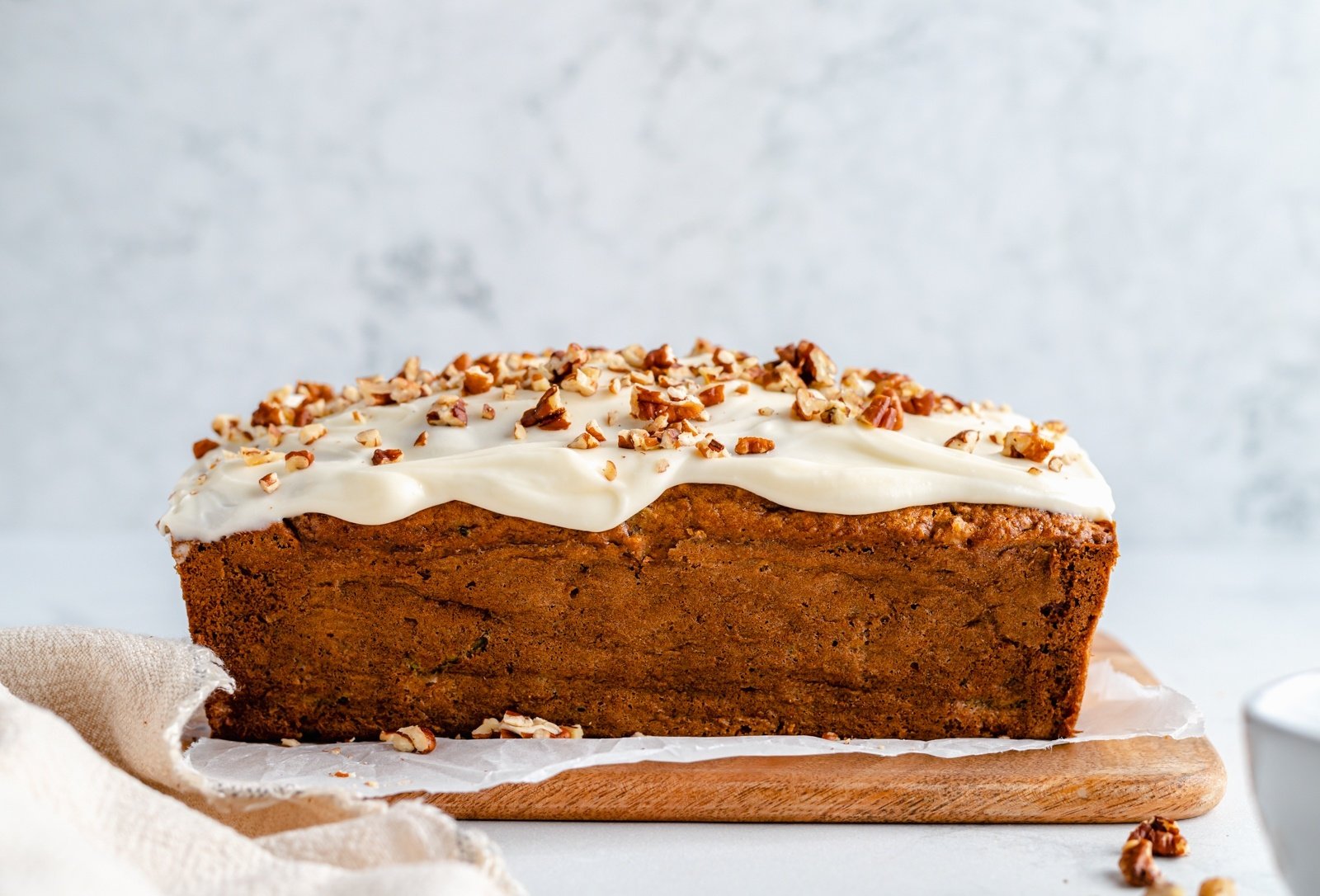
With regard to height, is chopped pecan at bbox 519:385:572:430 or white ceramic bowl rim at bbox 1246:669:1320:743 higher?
chopped pecan at bbox 519:385:572:430

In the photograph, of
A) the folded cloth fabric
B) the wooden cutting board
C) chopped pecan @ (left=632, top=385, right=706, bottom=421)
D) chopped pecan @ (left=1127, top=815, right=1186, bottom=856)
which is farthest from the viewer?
chopped pecan @ (left=632, top=385, right=706, bottom=421)

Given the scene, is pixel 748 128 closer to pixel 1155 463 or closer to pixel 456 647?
pixel 1155 463

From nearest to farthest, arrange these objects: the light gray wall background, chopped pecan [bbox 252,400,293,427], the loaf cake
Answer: the loaf cake
chopped pecan [bbox 252,400,293,427]
the light gray wall background

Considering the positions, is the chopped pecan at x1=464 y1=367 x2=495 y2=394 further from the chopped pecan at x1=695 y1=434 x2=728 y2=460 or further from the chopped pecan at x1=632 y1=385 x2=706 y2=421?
the chopped pecan at x1=695 y1=434 x2=728 y2=460

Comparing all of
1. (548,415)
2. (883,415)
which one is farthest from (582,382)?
(883,415)

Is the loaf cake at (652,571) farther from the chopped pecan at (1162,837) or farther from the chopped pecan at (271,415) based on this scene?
the chopped pecan at (1162,837)

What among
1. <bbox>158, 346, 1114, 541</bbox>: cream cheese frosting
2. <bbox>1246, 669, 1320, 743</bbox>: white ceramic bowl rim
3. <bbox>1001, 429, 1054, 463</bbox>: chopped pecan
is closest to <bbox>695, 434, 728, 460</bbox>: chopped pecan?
<bbox>158, 346, 1114, 541</bbox>: cream cheese frosting

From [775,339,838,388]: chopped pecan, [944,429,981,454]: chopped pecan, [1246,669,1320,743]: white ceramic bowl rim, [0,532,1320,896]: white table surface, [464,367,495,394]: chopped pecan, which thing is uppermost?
[775,339,838,388]: chopped pecan
